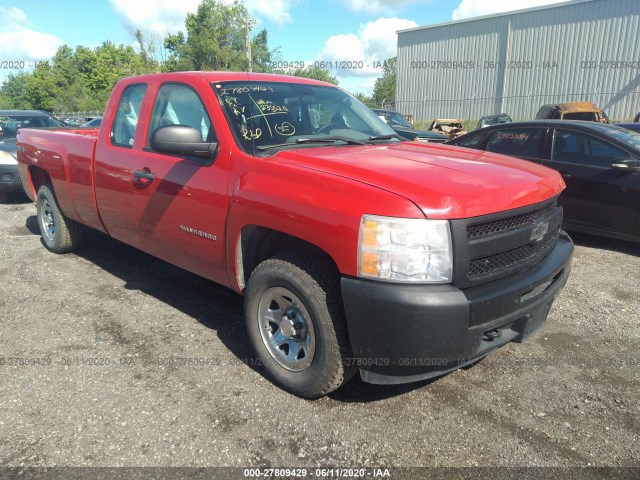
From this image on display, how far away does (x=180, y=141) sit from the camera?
294 centimetres

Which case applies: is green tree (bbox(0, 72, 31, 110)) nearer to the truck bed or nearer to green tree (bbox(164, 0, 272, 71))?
green tree (bbox(164, 0, 272, 71))

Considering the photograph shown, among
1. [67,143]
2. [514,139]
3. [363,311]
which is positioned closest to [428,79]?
[514,139]

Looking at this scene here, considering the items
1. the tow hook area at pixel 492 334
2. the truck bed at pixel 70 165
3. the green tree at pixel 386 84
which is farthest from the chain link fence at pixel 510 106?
the green tree at pixel 386 84

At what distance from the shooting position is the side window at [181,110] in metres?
3.30

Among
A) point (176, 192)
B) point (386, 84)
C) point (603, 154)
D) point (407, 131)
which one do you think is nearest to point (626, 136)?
Answer: point (603, 154)

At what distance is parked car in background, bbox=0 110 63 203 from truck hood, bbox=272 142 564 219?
781cm

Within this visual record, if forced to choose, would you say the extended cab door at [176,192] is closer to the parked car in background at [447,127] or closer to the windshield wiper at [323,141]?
the windshield wiper at [323,141]

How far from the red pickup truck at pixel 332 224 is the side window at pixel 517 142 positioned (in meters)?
3.07

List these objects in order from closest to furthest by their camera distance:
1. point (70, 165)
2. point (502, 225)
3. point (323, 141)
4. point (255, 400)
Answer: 1. point (502, 225)
2. point (255, 400)
3. point (323, 141)
4. point (70, 165)

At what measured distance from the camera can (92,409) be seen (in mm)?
2758

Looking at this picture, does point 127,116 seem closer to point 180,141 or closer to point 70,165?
point 70,165

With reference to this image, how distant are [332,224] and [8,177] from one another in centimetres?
849

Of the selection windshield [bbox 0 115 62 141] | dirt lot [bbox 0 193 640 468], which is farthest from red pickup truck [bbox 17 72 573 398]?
windshield [bbox 0 115 62 141]

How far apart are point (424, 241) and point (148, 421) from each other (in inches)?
70.5
